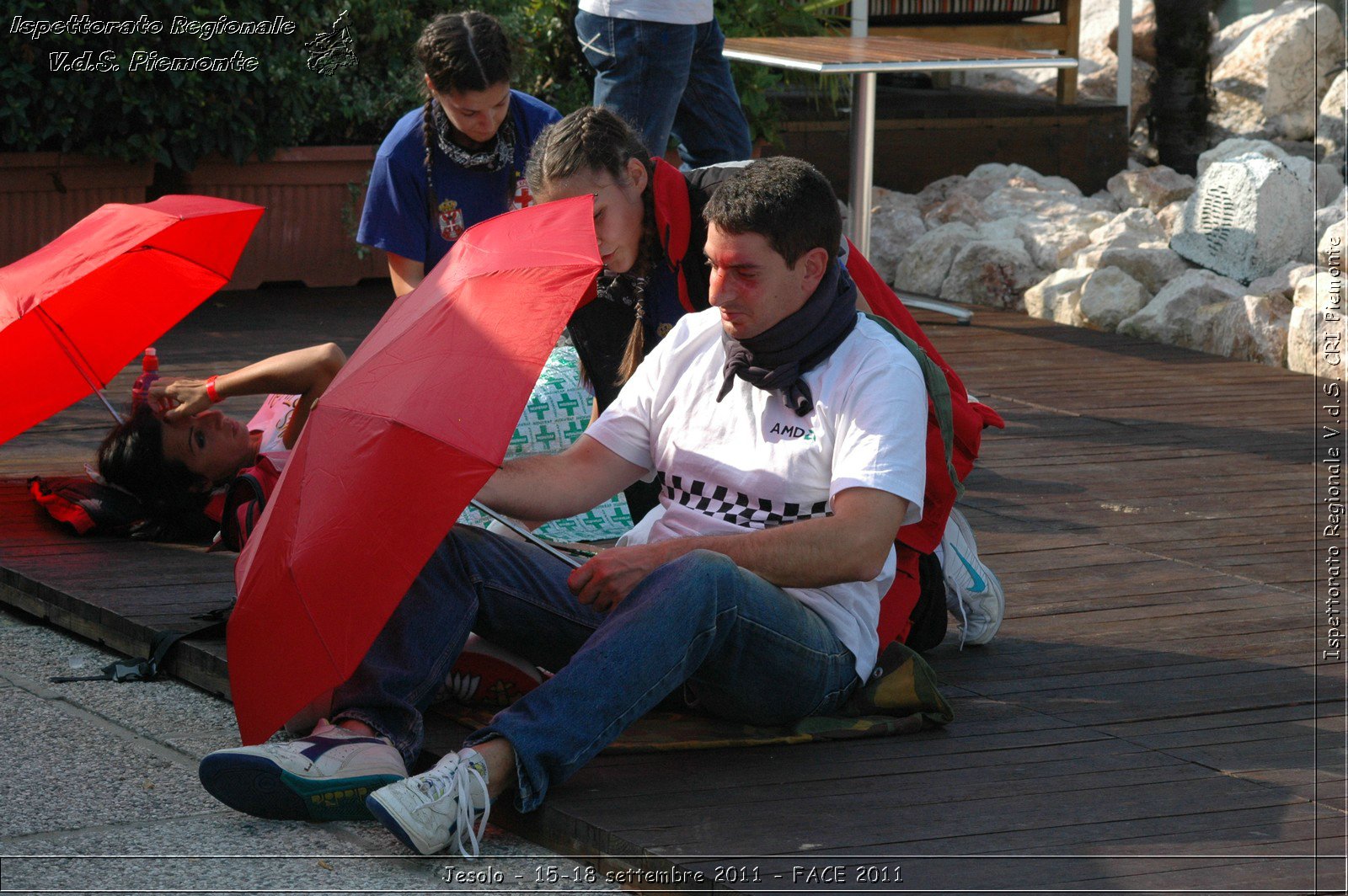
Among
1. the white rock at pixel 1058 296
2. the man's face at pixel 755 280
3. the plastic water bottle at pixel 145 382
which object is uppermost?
the man's face at pixel 755 280

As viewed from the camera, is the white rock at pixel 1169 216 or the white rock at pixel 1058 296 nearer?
the white rock at pixel 1058 296

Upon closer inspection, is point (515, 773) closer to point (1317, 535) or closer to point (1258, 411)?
point (1317, 535)

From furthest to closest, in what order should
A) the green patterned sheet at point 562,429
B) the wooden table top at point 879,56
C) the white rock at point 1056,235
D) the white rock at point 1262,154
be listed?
the white rock at point 1056,235 → the white rock at point 1262,154 → the wooden table top at point 879,56 → the green patterned sheet at point 562,429

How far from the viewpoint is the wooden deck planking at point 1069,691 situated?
2.55 metres

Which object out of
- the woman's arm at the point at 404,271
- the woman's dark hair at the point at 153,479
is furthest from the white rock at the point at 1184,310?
the woman's dark hair at the point at 153,479

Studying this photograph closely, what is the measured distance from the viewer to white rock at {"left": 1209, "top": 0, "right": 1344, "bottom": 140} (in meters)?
11.9

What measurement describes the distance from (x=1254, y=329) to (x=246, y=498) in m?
4.60

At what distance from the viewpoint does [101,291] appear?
427 cm

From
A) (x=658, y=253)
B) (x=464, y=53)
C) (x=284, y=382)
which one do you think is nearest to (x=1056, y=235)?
(x=464, y=53)

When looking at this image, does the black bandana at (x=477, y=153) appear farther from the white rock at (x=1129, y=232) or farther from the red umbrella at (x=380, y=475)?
the white rock at (x=1129, y=232)

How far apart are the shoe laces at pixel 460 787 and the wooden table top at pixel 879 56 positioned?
14.4 feet

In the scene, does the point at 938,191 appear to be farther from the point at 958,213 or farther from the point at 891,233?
the point at 891,233

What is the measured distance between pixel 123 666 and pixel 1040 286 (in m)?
5.52

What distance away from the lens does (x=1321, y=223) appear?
300 inches
